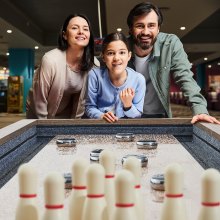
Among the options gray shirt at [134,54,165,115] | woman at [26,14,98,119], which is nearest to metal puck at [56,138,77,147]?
woman at [26,14,98,119]

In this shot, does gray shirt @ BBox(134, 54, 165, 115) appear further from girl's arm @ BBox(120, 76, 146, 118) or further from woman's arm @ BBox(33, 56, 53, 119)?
woman's arm @ BBox(33, 56, 53, 119)

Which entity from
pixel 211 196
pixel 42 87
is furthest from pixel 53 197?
pixel 42 87

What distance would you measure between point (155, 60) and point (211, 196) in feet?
8.70

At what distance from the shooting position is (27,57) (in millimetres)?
18875

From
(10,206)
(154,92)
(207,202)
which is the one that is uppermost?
(154,92)

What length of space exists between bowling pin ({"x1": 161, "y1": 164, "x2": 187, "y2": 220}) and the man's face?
249cm

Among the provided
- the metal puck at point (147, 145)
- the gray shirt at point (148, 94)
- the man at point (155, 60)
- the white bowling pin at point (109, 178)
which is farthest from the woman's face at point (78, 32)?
the white bowling pin at point (109, 178)

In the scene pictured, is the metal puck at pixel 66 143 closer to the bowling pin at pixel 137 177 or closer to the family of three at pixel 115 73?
the family of three at pixel 115 73

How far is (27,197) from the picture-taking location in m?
1.07

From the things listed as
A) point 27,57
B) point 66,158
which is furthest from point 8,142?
point 27,57

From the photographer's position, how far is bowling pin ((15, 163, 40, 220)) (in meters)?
1.05

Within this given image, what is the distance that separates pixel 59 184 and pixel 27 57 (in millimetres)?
18391

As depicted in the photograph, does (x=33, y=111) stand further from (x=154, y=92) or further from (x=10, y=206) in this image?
(x=10, y=206)

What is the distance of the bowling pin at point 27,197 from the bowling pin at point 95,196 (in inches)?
5.2
